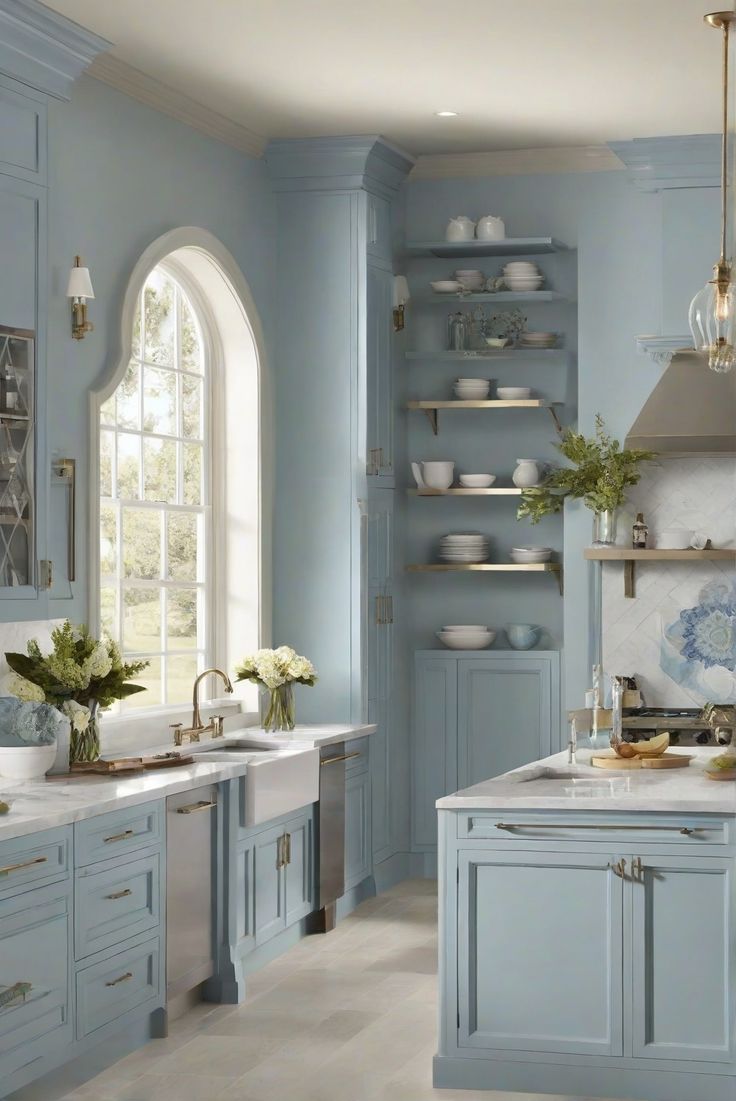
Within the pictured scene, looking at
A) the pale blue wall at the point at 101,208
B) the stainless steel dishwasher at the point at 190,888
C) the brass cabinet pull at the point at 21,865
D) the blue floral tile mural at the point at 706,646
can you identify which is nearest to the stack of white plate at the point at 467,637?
the blue floral tile mural at the point at 706,646

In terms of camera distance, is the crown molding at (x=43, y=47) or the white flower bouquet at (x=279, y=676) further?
the white flower bouquet at (x=279, y=676)

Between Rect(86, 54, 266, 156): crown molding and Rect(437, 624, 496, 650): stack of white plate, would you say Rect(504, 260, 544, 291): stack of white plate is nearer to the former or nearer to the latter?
Rect(86, 54, 266, 156): crown molding

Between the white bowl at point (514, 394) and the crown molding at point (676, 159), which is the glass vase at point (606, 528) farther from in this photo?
the crown molding at point (676, 159)

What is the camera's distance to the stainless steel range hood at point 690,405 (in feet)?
16.8

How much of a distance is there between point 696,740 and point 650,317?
1.92m

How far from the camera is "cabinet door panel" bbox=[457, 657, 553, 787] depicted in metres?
7.11

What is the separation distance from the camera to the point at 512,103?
6090 mm

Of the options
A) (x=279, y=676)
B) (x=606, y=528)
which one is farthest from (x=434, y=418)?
(x=279, y=676)

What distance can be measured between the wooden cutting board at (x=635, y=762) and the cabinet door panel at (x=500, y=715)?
7.18 ft

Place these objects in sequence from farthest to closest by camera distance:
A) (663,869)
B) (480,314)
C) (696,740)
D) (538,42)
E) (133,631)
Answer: (480,314), (696,740), (133,631), (538,42), (663,869)

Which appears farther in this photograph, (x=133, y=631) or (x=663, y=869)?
(x=133, y=631)

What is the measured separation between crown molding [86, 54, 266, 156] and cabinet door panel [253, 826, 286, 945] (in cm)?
275

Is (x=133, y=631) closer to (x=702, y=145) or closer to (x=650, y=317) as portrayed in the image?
(x=650, y=317)

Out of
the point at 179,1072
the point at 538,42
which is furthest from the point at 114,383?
the point at 179,1072
